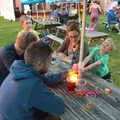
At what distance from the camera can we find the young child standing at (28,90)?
2441mm

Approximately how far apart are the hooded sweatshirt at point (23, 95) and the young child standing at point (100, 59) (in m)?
1.57

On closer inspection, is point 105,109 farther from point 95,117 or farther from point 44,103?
point 44,103

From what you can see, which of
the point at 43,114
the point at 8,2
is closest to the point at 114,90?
the point at 43,114

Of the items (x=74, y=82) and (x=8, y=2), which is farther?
(x=8, y=2)

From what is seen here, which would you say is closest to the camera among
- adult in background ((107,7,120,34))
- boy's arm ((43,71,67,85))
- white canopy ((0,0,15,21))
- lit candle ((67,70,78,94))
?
lit candle ((67,70,78,94))

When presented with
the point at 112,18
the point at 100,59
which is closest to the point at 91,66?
the point at 100,59

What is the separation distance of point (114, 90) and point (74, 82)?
425mm

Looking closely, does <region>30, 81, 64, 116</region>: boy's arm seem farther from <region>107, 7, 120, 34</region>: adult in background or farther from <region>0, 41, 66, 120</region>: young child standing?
<region>107, 7, 120, 34</region>: adult in background

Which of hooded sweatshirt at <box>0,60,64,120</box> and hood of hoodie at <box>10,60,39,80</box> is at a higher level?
hood of hoodie at <box>10,60,39,80</box>

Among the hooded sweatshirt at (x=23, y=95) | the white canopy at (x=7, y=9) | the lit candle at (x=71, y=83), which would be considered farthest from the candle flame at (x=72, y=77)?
the white canopy at (x=7, y=9)

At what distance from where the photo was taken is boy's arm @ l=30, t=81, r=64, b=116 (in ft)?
8.04

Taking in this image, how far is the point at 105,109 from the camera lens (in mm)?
2971

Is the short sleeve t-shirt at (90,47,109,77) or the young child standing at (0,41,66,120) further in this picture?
the short sleeve t-shirt at (90,47,109,77)

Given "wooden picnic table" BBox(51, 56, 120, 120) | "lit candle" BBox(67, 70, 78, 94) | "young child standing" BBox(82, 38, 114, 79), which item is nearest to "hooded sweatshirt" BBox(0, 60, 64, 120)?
"wooden picnic table" BBox(51, 56, 120, 120)
